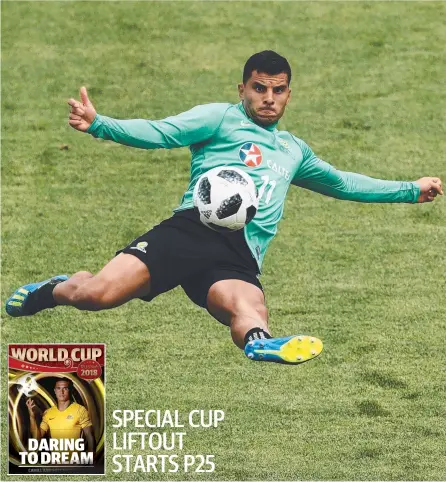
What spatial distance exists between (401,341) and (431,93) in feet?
14.7

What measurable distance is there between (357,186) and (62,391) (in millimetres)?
3220

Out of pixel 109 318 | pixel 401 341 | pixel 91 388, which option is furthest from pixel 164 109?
pixel 91 388

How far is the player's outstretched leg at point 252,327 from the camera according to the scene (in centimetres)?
1134

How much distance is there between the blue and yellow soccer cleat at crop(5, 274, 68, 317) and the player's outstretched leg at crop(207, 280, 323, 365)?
1.37 metres

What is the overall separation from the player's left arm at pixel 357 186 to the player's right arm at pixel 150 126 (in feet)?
3.13

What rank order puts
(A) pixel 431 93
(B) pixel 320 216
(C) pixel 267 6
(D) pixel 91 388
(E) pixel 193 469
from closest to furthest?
(D) pixel 91 388
(E) pixel 193 469
(B) pixel 320 216
(A) pixel 431 93
(C) pixel 267 6

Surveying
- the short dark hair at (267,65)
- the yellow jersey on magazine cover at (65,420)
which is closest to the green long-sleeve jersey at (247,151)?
the short dark hair at (267,65)

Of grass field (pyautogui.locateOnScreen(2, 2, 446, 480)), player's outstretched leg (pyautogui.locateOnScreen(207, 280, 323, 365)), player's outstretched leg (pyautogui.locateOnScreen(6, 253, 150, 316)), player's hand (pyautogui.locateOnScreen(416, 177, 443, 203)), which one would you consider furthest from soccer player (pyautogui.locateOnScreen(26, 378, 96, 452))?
player's hand (pyautogui.locateOnScreen(416, 177, 443, 203))

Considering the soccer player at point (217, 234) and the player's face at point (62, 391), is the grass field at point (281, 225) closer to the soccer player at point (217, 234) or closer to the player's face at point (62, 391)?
the player's face at point (62, 391)

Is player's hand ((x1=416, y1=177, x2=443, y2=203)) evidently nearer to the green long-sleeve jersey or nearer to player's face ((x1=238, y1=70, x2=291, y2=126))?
the green long-sleeve jersey

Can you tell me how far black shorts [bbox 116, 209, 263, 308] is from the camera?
12219 millimetres

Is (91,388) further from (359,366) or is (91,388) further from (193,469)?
(359,366)

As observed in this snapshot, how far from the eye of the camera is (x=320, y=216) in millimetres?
20484

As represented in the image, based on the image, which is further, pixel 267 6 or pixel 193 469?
pixel 267 6
